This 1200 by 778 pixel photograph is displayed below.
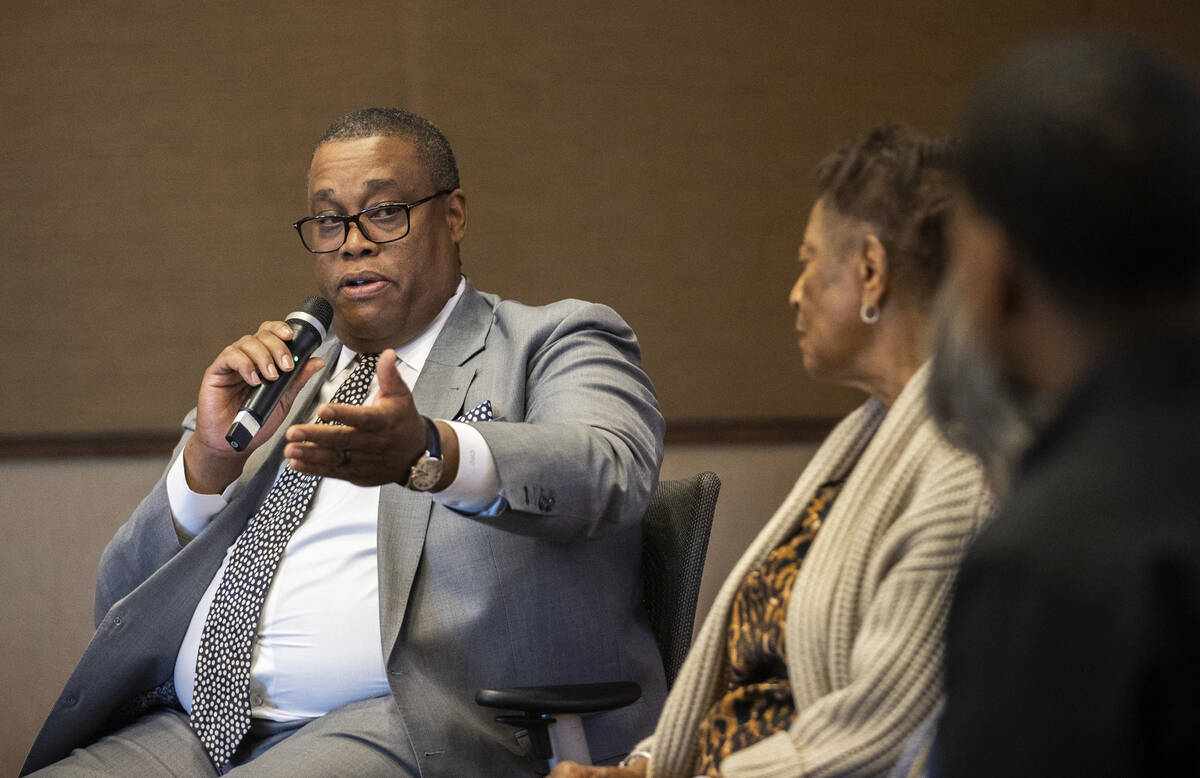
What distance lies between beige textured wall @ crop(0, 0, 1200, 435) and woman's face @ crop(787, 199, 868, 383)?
5.07ft

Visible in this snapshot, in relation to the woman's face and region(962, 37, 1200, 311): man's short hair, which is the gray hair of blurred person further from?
the woman's face

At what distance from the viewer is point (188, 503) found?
86.2 inches

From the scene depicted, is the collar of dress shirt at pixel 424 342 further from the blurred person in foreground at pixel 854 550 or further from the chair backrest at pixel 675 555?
the blurred person in foreground at pixel 854 550

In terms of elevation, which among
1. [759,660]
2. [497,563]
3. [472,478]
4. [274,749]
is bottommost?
[274,749]

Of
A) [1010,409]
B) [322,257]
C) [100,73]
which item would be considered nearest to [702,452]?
[322,257]

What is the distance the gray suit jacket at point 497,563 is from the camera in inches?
73.2

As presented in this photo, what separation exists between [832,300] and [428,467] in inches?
24.1

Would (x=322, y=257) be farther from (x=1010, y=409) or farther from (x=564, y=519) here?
(x=1010, y=409)

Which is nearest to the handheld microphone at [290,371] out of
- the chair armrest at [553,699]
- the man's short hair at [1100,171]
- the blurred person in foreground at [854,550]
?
the chair armrest at [553,699]

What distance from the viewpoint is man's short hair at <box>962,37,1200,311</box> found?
0.74 metres

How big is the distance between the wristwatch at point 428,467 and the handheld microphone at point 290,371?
41 cm

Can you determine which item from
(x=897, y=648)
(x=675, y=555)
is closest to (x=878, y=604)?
(x=897, y=648)

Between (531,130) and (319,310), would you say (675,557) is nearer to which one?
(319,310)

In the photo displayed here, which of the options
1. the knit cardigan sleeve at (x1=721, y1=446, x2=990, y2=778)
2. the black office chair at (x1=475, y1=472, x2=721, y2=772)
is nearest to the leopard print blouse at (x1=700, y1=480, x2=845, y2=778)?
the knit cardigan sleeve at (x1=721, y1=446, x2=990, y2=778)
